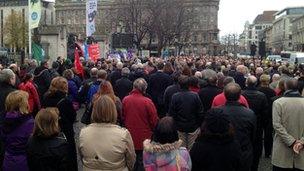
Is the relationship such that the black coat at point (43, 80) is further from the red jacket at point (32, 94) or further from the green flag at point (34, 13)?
the green flag at point (34, 13)

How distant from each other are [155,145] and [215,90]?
4835 millimetres

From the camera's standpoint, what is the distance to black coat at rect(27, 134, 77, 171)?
5.55 m

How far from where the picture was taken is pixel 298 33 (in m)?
133

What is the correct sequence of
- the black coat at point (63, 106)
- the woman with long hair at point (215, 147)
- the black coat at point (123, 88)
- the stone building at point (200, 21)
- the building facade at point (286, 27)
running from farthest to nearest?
the building facade at point (286, 27) → the stone building at point (200, 21) → the black coat at point (123, 88) → the black coat at point (63, 106) → the woman with long hair at point (215, 147)

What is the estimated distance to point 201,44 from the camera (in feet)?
477

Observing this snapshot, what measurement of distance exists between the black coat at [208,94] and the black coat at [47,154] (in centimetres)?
453

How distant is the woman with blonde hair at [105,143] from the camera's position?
17.9 feet

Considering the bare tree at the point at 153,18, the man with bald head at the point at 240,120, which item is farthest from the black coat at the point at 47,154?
the bare tree at the point at 153,18

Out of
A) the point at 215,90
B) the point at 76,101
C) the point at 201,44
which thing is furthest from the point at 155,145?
the point at 201,44

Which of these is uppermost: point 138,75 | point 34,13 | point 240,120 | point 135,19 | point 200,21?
point 200,21

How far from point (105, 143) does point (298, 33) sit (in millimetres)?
133523

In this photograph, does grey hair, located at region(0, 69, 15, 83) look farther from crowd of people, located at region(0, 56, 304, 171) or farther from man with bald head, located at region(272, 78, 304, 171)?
man with bald head, located at region(272, 78, 304, 171)

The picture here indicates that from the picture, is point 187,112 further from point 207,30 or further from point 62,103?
point 207,30

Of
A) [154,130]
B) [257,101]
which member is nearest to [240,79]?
[257,101]
